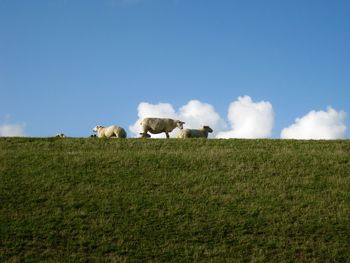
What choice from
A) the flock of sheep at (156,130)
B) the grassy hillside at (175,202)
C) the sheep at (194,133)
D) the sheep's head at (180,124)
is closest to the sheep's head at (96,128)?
the flock of sheep at (156,130)

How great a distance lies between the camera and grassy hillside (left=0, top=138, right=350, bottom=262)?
22500mm

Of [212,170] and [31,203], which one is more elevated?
[212,170]

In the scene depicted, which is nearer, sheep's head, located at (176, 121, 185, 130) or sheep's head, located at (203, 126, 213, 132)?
sheep's head, located at (176, 121, 185, 130)

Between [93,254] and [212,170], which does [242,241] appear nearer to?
[93,254]

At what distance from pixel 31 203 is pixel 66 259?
620cm

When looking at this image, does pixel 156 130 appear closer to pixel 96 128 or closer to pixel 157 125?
pixel 157 125

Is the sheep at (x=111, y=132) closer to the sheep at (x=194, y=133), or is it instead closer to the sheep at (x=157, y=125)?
the sheep at (x=157, y=125)

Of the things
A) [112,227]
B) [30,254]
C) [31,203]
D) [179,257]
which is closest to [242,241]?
[179,257]

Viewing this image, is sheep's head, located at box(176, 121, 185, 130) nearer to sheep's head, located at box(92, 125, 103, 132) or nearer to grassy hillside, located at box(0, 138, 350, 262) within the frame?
sheep's head, located at box(92, 125, 103, 132)

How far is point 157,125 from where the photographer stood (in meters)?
44.7

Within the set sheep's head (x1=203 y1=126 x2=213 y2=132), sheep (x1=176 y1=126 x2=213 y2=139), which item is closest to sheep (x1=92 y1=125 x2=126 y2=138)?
sheep (x1=176 y1=126 x2=213 y2=139)

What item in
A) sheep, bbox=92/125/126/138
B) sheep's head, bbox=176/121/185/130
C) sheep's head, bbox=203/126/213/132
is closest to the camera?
sheep, bbox=92/125/126/138

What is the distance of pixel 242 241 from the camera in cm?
2323

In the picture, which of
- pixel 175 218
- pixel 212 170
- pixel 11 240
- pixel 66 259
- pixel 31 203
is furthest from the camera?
pixel 212 170
